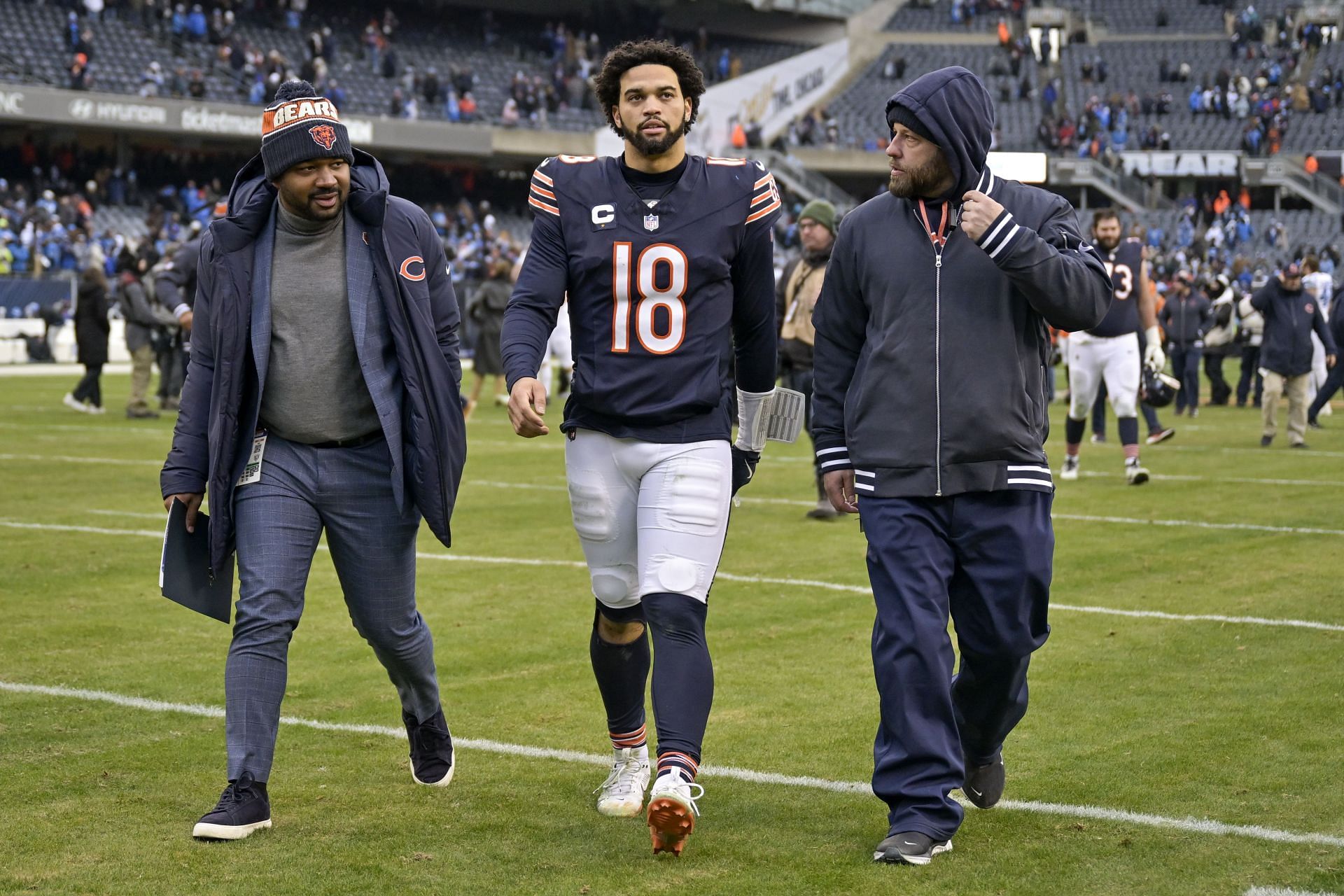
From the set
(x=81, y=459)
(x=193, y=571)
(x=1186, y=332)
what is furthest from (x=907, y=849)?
(x=1186, y=332)

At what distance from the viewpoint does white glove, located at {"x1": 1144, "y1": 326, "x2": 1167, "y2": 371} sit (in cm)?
1388

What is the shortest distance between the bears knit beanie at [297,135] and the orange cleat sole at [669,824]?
2.00 meters

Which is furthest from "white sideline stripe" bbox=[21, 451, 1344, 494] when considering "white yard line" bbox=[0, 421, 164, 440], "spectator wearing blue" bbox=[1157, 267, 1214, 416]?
"spectator wearing blue" bbox=[1157, 267, 1214, 416]

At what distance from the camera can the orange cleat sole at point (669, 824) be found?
4.38 m

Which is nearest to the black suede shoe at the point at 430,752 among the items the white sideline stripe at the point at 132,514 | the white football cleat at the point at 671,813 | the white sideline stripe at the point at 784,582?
the white football cleat at the point at 671,813

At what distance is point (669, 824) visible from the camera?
4398 millimetres

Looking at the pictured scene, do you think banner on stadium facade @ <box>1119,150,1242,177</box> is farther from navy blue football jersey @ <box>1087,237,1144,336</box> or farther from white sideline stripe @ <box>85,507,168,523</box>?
white sideline stripe @ <box>85,507,168,523</box>

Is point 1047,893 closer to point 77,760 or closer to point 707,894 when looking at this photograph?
point 707,894

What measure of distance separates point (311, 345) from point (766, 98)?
57.4 metres

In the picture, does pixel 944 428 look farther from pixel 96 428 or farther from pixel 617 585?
pixel 96 428

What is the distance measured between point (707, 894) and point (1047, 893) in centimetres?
82

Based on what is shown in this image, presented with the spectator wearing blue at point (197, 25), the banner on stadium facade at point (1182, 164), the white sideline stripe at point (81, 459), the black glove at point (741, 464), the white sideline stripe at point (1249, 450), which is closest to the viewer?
the black glove at point (741, 464)

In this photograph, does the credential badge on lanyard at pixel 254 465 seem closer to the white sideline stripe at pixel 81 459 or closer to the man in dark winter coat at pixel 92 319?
the white sideline stripe at pixel 81 459

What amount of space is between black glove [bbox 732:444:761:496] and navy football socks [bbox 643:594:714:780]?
0.54 metres
